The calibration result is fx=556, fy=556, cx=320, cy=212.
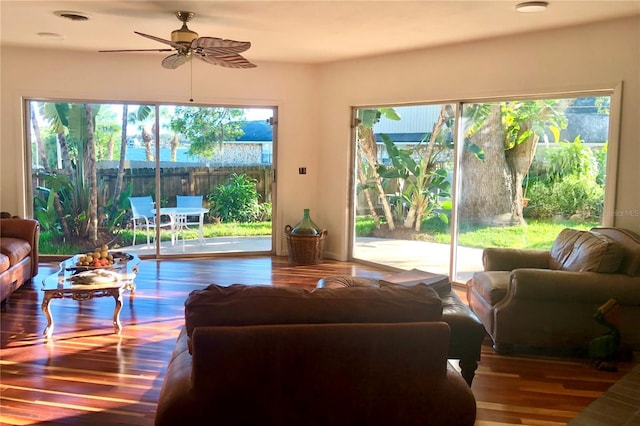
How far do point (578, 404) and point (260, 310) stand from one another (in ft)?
7.08

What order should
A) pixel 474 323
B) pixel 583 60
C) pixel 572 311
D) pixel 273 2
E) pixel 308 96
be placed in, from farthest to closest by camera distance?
pixel 308 96
pixel 583 60
pixel 273 2
pixel 572 311
pixel 474 323

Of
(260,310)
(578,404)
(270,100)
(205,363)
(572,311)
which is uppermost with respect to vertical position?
(270,100)

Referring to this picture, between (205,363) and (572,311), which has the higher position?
(205,363)

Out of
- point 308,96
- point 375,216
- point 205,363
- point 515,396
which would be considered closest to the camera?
point 205,363

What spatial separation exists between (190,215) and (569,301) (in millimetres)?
5023

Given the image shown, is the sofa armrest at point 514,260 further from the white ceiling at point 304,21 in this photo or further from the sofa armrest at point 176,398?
the sofa armrest at point 176,398

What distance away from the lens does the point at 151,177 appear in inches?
285

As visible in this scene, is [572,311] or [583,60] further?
[583,60]

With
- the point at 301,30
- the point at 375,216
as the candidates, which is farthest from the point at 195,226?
the point at 301,30

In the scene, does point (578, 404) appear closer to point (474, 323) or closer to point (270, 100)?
point (474, 323)

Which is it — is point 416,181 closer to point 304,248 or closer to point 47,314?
point 304,248

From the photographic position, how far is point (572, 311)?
3928 millimetres

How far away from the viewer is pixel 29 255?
5.54 meters

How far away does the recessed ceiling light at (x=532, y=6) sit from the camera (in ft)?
14.0
